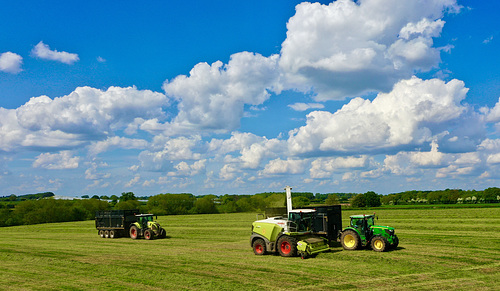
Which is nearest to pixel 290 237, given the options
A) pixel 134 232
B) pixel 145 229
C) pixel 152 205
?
pixel 145 229

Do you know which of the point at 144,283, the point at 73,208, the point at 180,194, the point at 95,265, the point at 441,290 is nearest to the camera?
the point at 441,290

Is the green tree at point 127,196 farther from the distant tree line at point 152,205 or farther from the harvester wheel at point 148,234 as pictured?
the harvester wheel at point 148,234

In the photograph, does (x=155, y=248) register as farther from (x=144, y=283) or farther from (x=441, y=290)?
(x=441, y=290)

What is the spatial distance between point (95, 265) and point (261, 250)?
26.4ft

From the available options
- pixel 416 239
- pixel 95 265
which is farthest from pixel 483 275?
pixel 95 265

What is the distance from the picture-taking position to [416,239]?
2509cm

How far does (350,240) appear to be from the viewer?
20375 millimetres

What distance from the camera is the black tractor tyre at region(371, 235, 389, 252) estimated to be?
19.2 metres

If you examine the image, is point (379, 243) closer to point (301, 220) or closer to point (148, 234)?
point (301, 220)

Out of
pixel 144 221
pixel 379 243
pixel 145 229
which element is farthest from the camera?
pixel 144 221

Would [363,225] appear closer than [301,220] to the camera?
No

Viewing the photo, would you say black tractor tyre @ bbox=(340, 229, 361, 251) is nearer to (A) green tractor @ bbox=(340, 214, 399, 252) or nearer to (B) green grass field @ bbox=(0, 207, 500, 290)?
(A) green tractor @ bbox=(340, 214, 399, 252)

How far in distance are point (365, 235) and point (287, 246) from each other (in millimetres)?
4583

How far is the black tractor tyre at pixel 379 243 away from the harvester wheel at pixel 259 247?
18.6 feet
